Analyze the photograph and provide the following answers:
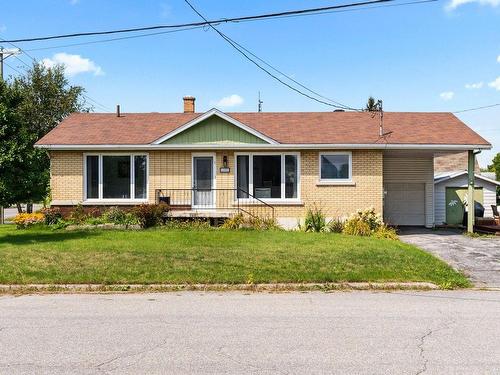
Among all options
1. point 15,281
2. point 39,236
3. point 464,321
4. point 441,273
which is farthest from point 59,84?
point 464,321

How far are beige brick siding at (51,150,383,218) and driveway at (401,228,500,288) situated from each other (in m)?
2.09

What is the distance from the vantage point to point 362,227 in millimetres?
16297

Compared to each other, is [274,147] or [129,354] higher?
[274,147]

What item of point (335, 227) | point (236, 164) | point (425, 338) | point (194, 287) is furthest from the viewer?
point (236, 164)

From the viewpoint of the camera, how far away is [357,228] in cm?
1628

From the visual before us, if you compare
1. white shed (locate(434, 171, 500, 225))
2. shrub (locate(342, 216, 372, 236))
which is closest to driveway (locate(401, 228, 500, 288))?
shrub (locate(342, 216, 372, 236))

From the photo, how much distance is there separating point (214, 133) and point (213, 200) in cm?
243

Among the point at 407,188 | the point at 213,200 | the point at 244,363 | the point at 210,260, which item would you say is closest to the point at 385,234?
the point at 407,188

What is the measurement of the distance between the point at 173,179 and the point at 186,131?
1.83 meters

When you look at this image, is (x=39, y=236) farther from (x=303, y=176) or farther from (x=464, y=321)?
(x=464, y=321)

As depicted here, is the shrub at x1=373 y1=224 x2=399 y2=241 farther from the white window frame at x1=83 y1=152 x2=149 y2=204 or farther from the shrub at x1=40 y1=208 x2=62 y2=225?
the shrub at x1=40 y1=208 x2=62 y2=225

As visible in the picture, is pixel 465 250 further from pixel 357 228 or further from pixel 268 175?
pixel 268 175

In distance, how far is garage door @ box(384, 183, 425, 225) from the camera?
2108 cm

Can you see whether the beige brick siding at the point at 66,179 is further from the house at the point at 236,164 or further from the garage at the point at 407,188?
the garage at the point at 407,188
